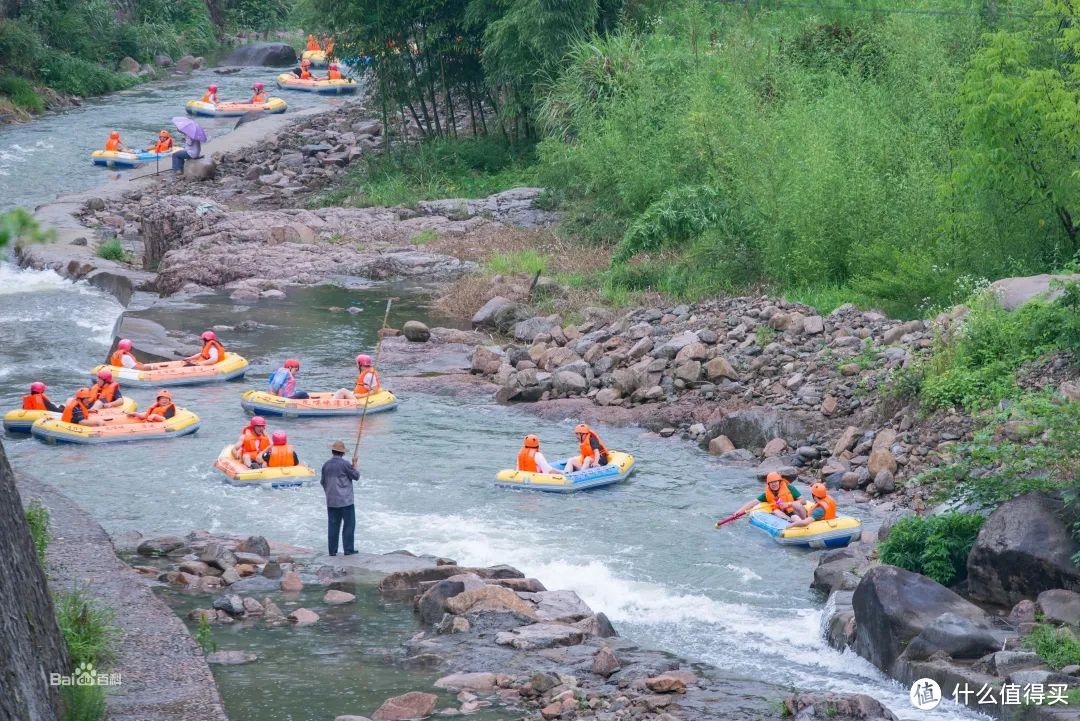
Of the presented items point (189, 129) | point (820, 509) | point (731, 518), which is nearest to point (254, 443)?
point (731, 518)

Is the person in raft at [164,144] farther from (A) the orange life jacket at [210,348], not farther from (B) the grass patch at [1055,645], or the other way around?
(B) the grass patch at [1055,645]

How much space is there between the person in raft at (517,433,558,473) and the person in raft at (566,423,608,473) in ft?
0.98

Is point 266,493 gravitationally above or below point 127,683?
below

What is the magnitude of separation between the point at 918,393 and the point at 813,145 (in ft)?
21.6

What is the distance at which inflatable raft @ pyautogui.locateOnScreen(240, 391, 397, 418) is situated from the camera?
20.8m

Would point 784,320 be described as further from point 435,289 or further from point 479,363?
point 435,289

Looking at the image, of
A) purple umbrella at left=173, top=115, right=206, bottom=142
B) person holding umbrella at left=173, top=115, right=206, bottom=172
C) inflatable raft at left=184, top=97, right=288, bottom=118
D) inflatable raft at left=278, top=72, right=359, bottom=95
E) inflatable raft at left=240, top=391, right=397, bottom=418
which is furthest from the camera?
inflatable raft at left=278, top=72, right=359, bottom=95

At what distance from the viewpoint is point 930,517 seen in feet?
44.5

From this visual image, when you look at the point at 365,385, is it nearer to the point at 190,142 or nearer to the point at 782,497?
the point at 782,497

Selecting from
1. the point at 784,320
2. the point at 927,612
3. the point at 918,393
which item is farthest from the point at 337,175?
the point at 927,612

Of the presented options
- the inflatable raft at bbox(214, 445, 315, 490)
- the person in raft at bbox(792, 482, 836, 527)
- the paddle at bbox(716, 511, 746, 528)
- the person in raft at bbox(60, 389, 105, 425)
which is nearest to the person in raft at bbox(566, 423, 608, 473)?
the paddle at bbox(716, 511, 746, 528)

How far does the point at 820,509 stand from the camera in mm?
15680

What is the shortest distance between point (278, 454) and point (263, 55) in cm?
4106

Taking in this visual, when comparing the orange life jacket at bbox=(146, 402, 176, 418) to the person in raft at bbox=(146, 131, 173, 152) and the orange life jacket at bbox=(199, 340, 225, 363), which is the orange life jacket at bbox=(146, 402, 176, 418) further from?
the person in raft at bbox=(146, 131, 173, 152)
